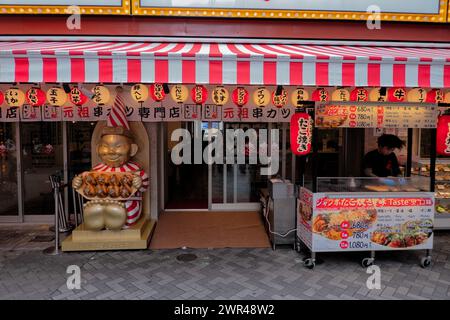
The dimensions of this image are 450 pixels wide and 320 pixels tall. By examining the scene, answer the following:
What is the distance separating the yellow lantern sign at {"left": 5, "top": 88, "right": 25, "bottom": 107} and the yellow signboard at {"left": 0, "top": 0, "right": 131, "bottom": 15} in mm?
1755

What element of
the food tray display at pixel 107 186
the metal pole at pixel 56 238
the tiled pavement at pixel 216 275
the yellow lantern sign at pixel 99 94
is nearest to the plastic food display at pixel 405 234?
the tiled pavement at pixel 216 275

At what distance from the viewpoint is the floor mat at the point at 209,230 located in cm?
594

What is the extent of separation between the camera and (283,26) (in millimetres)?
6109

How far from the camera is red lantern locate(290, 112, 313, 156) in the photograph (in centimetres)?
465

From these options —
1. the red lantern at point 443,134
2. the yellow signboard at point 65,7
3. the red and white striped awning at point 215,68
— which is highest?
the yellow signboard at point 65,7

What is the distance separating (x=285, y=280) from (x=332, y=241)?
3.15ft

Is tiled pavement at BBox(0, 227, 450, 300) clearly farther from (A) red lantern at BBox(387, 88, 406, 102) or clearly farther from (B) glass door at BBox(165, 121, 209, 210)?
(B) glass door at BBox(165, 121, 209, 210)

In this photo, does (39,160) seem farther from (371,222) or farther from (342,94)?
(371,222)

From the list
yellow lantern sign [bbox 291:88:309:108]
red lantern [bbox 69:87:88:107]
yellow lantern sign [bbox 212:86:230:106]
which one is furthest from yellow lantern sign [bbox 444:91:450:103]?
red lantern [bbox 69:87:88:107]

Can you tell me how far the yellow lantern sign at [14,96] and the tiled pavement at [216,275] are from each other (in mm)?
2548

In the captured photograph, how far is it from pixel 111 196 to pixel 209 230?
219 centimetres

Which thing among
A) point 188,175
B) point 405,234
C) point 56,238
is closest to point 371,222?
point 405,234

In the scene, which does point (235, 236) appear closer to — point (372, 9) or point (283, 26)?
point (283, 26)

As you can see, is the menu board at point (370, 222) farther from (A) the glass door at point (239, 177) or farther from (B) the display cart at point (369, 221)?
(A) the glass door at point (239, 177)
